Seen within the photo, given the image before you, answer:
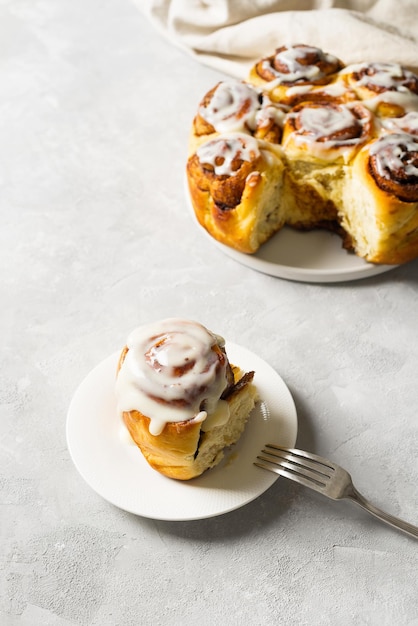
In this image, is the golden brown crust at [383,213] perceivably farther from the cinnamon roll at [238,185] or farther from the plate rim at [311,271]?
the cinnamon roll at [238,185]

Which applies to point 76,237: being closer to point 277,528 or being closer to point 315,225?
point 315,225

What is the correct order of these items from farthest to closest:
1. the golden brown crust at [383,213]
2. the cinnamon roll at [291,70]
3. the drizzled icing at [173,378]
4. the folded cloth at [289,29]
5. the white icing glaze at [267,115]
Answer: the folded cloth at [289,29]
the cinnamon roll at [291,70]
the white icing glaze at [267,115]
the golden brown crust at [383,213]
the drizzled icing at [173,378]

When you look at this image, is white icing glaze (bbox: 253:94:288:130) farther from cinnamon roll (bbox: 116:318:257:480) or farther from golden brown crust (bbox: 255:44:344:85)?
cinnamon roll (bbox: 116:318:257:480)

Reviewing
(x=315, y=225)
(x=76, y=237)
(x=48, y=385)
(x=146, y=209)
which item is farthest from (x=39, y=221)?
(x=315, y=225)

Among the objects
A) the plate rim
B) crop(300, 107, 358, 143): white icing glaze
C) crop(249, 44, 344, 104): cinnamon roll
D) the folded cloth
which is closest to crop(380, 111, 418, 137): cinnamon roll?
crop(300, 107, 358, 143): white icing glaze

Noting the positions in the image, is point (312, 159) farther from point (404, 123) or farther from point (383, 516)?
point (383, 516)

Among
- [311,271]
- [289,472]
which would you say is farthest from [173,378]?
[311,271]

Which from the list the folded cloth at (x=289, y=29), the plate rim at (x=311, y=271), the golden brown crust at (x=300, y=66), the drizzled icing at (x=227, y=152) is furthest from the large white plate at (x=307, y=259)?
the folded cloth at (x=289, y=29)
